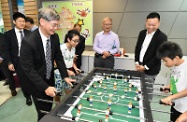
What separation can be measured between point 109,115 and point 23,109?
7.13 feet

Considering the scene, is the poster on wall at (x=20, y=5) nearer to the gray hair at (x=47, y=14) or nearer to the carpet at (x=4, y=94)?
the carpet at (x=4, y=94)

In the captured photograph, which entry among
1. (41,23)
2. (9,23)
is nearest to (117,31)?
(41,23)

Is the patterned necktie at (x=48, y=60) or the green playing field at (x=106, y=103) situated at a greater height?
the patterned necktie at (x=48, y=60)

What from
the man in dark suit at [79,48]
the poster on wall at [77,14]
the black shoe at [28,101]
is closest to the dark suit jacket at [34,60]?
the black shoe at [28,101]

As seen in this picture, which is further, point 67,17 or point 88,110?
point 67,17

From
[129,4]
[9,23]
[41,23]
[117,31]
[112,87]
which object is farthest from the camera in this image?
[9,23]

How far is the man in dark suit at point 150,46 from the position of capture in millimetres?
2176

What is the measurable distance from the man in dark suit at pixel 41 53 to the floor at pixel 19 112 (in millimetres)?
1083

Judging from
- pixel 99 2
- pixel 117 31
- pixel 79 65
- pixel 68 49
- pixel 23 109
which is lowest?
pixel 23 109

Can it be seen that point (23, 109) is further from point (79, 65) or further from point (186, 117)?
point (186, 117)

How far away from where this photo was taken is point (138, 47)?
8.18 feet

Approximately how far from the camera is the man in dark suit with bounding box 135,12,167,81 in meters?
2.18

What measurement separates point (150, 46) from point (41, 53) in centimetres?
157

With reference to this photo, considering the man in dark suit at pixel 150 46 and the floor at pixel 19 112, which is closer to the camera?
the man in dark suit at pixel 150 46
